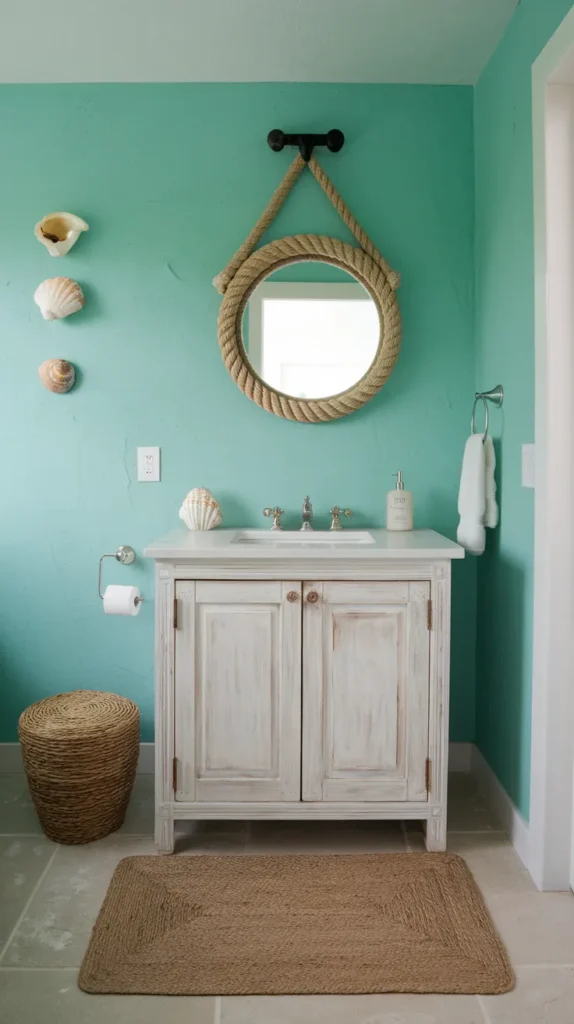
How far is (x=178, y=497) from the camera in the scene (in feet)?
8.56

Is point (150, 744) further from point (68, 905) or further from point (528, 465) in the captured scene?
point (528, 465)

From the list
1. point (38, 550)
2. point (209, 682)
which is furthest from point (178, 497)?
point (209, 682)

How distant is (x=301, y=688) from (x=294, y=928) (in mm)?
572

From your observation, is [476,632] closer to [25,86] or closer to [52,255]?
[52,255]

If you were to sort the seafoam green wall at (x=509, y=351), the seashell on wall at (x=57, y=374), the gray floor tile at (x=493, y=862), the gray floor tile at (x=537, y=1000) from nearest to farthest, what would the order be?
1. the gray floor tile at (x=537, y=1000)
2. the gray floor tile at (x=493, y=862)
3. the seafoam green wall at (x=509, y=351)
4. the seashell on wall at (x=57, y=374)

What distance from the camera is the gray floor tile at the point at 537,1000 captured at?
152 centimetres

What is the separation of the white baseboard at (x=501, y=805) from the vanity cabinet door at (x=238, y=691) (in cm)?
61

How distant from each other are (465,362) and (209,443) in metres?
0.88

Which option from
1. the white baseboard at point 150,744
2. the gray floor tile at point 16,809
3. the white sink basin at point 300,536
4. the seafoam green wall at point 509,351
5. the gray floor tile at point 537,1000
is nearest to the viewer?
the gray floor tile at point 537,1000

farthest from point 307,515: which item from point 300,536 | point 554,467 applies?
point 554,467

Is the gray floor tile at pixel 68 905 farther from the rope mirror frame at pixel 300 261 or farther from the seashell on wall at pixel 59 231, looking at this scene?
the seashell on wall at pixel 59 231

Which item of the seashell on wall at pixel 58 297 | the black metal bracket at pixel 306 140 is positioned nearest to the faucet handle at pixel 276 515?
the seashell on wall at pixel 58 297

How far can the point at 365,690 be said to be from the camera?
2.11 m

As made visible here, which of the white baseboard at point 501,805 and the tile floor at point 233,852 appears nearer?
the tile floor at point 233,852
